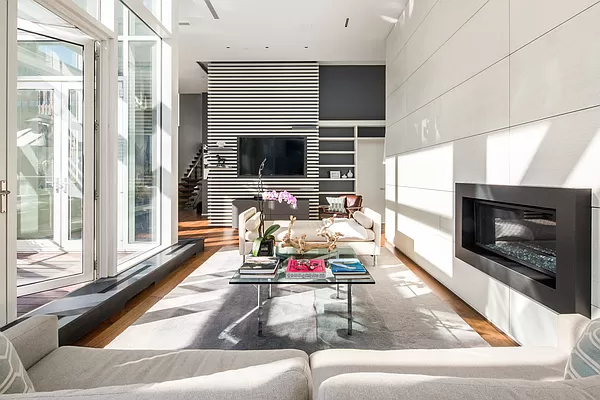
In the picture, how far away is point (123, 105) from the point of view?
4.24 metres

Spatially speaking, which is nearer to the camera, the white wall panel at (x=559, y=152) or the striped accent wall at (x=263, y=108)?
the white wall panel at (x=559, y=152)

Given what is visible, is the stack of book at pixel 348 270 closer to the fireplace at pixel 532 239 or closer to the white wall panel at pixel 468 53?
the fireplace at pixel 532 239

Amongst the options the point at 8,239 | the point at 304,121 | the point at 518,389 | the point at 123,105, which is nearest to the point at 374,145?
the point at 304,121

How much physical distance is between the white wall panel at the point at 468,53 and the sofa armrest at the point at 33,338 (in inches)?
116

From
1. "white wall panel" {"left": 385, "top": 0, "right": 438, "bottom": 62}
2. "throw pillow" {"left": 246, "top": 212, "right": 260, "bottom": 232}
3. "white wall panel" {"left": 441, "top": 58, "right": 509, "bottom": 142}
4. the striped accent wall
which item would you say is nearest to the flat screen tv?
the striped accent wall

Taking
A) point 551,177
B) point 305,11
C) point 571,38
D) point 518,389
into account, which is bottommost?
point 518,389

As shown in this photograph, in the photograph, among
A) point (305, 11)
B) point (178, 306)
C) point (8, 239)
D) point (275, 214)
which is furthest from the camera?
point (275, 214)

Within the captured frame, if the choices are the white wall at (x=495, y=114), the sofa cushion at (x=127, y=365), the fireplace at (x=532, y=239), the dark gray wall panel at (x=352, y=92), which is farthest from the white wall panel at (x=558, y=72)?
the dark gray wall panel at (x=352, y=92)

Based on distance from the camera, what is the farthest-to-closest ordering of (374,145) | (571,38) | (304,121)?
(374,145) < (304,121) < (571,38)

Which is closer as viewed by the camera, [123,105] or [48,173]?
[48,173]

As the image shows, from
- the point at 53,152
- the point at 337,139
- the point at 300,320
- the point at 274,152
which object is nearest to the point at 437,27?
the point at 300,320

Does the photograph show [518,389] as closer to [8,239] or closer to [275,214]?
[8,239]

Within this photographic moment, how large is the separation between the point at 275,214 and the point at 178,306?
15.6 ft

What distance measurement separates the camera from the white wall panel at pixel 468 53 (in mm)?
2745
